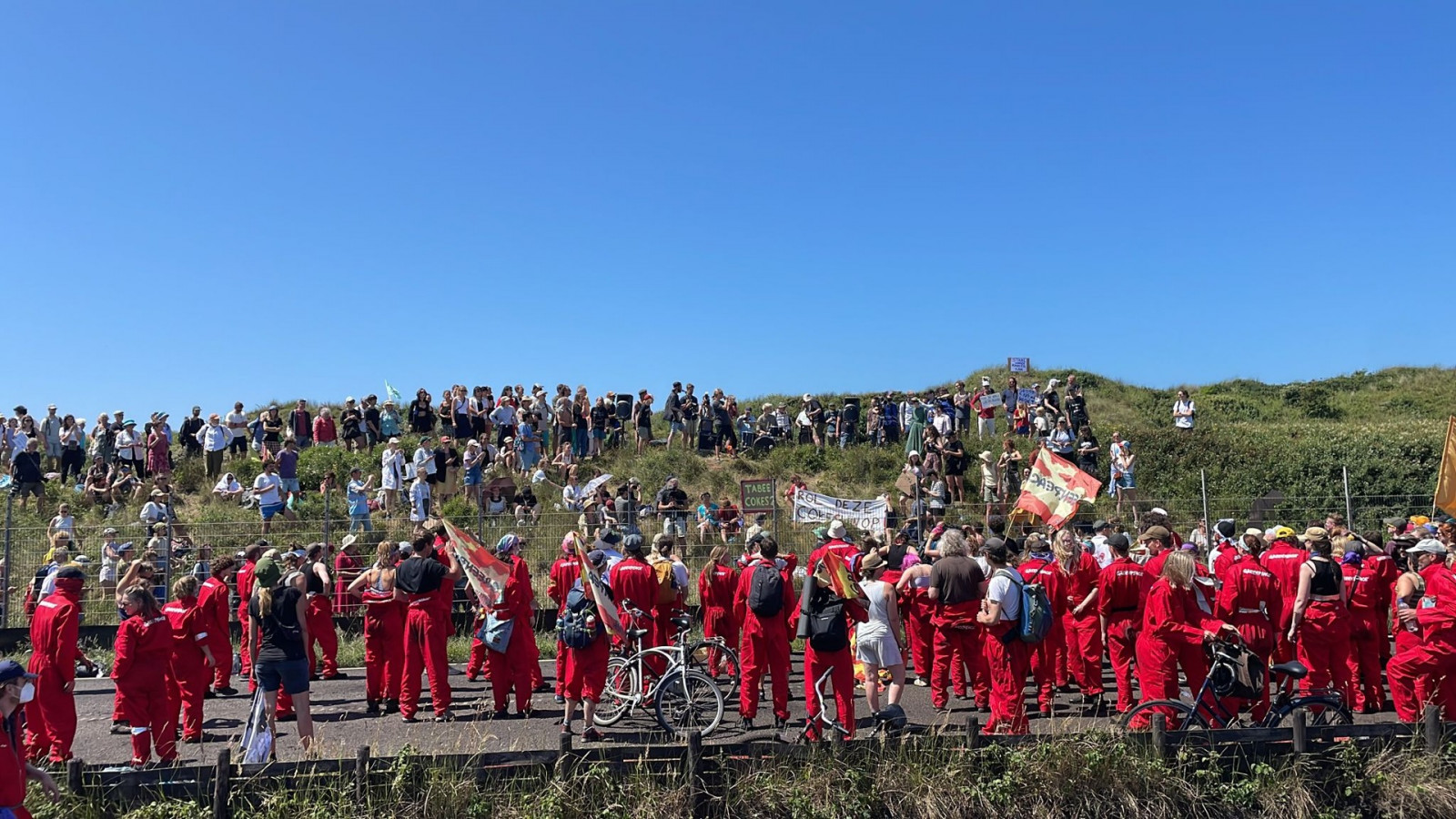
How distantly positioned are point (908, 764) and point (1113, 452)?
701 inches

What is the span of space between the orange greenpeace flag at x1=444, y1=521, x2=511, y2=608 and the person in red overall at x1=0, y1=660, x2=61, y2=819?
4.59 metres

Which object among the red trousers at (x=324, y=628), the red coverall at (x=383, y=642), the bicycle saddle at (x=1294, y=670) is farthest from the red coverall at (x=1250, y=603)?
the red trousers at (x=324, y=628)

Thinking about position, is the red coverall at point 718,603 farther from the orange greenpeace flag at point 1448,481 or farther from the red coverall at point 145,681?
the orange greenpeace flag at point 1448,481

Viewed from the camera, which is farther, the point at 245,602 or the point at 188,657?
the point at 245,602

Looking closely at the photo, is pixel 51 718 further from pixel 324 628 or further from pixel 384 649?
pixel 324 628

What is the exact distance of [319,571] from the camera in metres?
11.2

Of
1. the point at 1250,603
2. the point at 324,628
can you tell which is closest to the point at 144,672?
the point at 324,628

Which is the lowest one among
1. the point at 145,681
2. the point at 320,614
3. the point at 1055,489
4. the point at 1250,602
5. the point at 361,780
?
the point at 361,780

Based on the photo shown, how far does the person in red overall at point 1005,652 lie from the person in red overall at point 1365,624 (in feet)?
11.7

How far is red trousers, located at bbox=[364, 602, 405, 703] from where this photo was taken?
1080 centimetres

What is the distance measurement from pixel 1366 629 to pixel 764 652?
19.1 feet

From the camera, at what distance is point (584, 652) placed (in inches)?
368

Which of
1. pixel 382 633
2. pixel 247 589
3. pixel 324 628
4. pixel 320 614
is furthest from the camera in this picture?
pixel 324 628

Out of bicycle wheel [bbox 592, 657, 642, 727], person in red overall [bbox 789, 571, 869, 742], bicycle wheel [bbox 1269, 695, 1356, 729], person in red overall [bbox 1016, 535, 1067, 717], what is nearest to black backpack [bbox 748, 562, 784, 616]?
person in red overall [bbox 789, 571, 869, 742]
